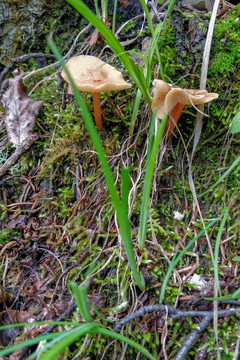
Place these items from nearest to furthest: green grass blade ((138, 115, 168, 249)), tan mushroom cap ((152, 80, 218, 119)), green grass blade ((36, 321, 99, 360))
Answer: green grass blade ((36, 321, 99, 360)) → green grass blade ((138, 115, 168, 249)) → tan mushroom cap ((152, 80, 218, 119))

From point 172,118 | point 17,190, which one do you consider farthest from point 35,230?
point 172,118

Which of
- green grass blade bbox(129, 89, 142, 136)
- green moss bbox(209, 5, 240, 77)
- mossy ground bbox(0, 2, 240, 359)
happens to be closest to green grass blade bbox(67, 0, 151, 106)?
green grass blade bbox(129, 89, 142, 136)

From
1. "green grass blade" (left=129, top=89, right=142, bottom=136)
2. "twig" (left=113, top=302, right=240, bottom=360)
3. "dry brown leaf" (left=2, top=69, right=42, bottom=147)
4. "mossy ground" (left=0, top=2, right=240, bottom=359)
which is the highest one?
"dry brown leaf" (left=2, top=69, right=42, bottom=147)

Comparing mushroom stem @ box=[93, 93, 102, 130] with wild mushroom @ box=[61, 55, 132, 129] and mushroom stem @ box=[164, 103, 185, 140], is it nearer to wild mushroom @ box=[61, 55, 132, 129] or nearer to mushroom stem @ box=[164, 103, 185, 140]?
wild mushroom @ box=[61, 55, 132, 129]

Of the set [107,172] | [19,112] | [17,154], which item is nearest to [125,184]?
[107,172]

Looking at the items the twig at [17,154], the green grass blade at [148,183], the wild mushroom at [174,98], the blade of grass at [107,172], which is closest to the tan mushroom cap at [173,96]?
the wild mushroom at [174,98]

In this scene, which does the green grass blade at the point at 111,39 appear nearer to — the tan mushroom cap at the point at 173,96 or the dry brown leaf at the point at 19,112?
the tan mushroom cap at the point at 173,96

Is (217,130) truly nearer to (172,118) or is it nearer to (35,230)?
(172,118)
